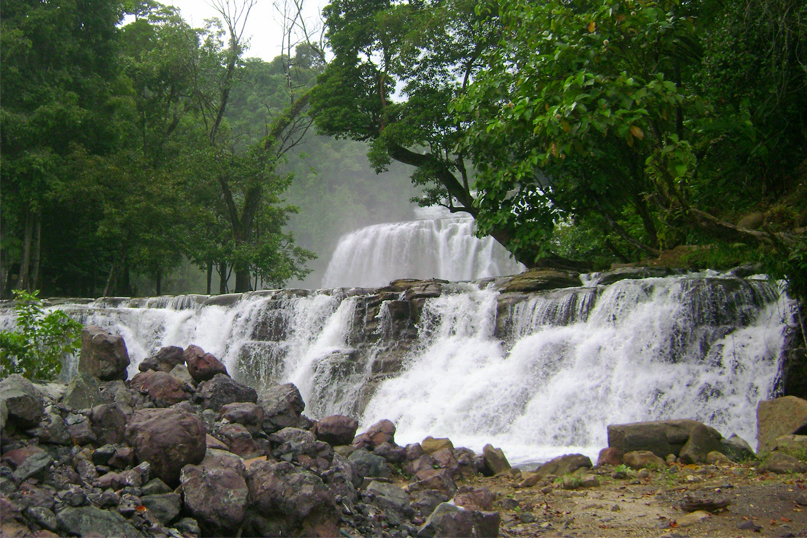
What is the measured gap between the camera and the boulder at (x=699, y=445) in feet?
20.7

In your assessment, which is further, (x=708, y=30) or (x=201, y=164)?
(x=201, y=164)

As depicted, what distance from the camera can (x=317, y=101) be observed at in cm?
1742

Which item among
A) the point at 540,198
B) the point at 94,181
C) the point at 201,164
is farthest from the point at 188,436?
the point at 201,164

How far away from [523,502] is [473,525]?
4.91 feet

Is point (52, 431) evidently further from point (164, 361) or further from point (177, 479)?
point (164, 361)

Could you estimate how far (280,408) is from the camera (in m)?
6.54

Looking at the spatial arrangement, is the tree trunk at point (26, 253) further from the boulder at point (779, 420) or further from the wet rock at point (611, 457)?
the boulder at point (779, 420)

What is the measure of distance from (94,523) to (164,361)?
13.3 ft

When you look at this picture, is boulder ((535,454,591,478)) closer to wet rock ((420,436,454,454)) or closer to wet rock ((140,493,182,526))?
wet rock ((420,436,454,454))

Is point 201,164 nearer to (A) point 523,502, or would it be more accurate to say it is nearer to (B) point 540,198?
(B) point 540,198

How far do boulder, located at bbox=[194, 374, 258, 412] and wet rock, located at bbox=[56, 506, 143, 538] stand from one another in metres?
2.87

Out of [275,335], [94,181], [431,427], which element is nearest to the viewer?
[431,427]

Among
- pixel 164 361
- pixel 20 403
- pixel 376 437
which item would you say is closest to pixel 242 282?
pixel 164 361

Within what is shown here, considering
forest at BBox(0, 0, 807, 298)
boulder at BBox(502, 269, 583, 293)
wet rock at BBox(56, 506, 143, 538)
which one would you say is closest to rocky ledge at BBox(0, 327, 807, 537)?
wet rock at BBox(56, 506, 143, 538)
